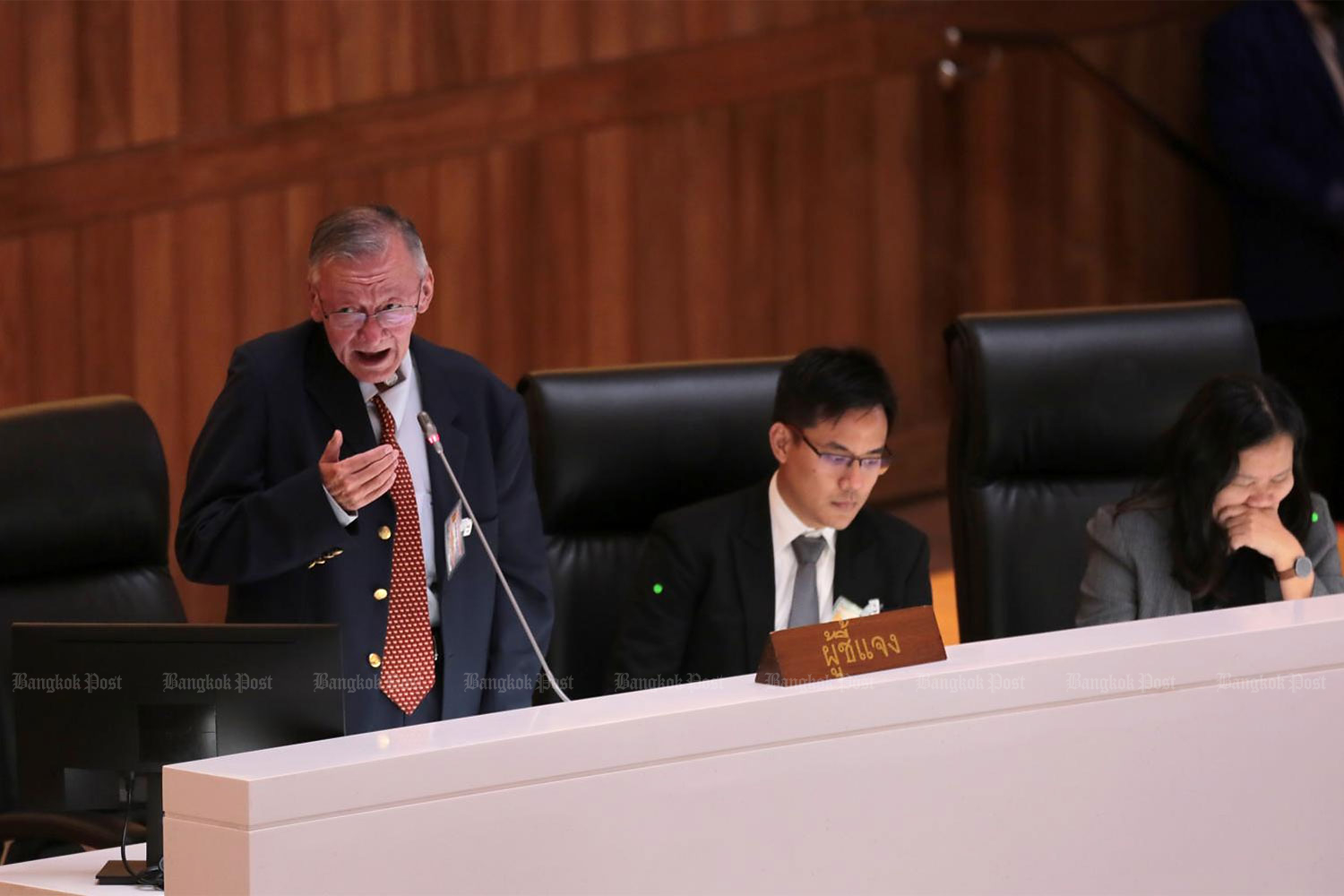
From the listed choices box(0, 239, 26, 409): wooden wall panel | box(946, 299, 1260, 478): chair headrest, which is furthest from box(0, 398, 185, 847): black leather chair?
box(946, 299, 1260, 478): chair headrest

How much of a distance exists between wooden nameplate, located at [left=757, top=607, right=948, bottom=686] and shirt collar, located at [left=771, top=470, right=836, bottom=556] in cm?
88

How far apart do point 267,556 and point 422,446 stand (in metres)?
0.25

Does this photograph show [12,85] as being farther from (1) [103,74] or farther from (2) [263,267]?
(2) [263,267]

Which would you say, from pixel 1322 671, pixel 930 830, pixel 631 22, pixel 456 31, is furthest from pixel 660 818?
pixel 631 22

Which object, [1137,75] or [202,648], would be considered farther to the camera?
[1137,75]

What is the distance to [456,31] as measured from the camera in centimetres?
417

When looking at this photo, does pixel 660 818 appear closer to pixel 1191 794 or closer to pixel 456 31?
pixel 1191 794

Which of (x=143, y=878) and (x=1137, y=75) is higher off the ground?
(x=1137, y=75)

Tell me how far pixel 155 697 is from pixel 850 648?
64cm

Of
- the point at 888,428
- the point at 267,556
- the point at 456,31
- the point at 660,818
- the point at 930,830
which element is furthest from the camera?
the point at 456,31

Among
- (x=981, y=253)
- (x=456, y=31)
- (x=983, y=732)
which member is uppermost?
(x=456, y=31)

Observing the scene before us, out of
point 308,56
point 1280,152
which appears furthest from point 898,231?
point 308,56

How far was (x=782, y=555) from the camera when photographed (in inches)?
100

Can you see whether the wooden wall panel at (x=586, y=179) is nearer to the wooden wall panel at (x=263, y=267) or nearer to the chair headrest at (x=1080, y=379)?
the wooden wall panel at (x=263, y=267)
